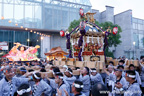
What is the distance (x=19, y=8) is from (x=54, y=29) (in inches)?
315

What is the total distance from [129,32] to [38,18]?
20934 millimetres

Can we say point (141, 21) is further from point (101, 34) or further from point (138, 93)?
point (138, 93)

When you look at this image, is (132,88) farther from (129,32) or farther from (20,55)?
(129,32)

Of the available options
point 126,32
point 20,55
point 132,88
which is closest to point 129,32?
point 126,32

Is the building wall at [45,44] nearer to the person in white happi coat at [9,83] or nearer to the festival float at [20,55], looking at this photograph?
the festival float at [20,55]

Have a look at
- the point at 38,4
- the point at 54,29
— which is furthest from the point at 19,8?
the point at 54,29

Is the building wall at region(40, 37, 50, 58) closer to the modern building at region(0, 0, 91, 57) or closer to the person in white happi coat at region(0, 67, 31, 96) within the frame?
the modern building at region(0, 0, 91, 57)

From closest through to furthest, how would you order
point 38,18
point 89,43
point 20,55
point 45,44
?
point 89,43 → point 20,55 → point 38,18 → point 45,44

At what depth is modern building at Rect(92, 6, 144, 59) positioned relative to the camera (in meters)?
31.2

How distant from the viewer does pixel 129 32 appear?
3134 centimetres

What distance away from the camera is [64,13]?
2945 centimetres

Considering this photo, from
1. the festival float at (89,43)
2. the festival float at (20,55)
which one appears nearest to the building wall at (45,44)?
the festival float at (20,55)

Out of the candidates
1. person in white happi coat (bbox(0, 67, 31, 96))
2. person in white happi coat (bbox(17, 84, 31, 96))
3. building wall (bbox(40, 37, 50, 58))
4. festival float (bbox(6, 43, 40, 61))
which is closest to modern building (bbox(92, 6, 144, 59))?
building wall (bbox(40, 37, 50, 58))

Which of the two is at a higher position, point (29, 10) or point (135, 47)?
point (29, 10)
